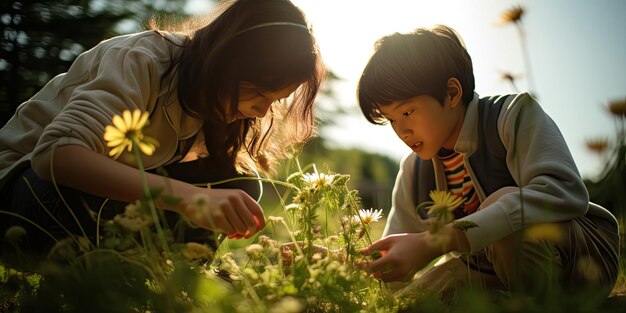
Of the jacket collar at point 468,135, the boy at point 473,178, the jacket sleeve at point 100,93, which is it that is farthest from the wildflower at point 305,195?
the jacket collar at point 468,135

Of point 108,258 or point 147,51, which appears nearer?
point 108,258

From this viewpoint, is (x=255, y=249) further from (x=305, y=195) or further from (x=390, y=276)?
(x=390, y=276)

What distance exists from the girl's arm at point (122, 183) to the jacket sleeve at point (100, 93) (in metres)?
0.03

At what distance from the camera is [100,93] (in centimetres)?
124

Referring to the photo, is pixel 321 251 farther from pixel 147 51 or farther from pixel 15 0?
pixel 15 0

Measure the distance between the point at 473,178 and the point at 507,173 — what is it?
103 millimetres

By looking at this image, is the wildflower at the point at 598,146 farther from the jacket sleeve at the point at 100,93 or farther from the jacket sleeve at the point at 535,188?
the jacket sleeve at the point at 100,93

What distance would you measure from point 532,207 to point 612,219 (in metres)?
0.44

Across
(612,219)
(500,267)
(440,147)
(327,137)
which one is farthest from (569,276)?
(327,137)

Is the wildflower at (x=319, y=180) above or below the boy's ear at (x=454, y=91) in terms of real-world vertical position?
below

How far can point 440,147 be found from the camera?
5.97 feet

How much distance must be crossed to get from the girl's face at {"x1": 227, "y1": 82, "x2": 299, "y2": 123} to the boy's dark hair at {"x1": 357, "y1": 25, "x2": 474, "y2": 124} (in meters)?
0.38

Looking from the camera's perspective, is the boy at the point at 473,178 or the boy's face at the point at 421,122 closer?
the boy at the point at 473,178

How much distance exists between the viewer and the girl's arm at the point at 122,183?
39.9 inches
